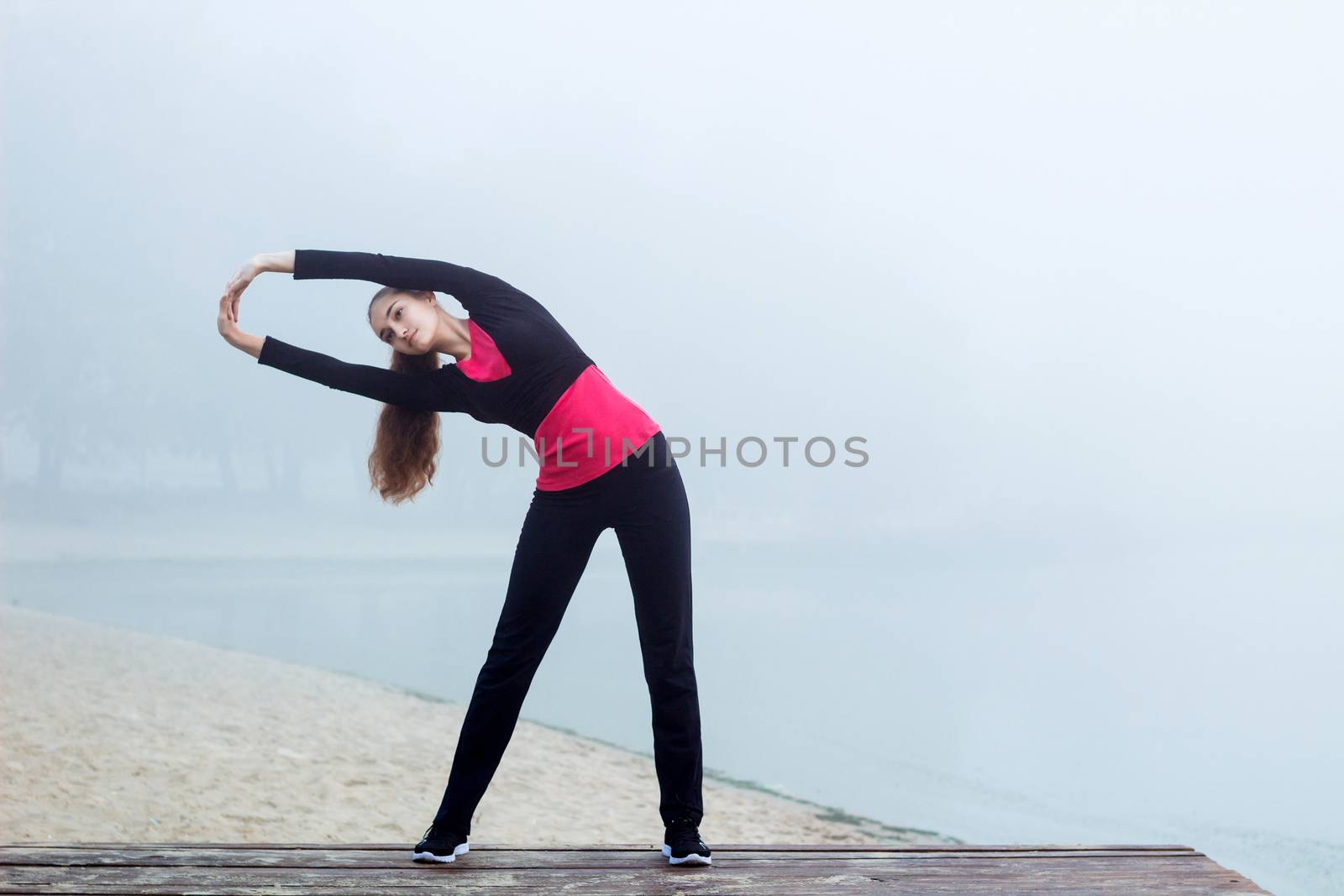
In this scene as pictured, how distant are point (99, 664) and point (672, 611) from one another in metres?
8.46

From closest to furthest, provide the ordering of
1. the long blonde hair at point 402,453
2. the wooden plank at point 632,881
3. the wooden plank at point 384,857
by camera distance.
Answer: the wooden plank at point 632,881, the wooden plank at point 384,857, the long blonde hair at point 402,453

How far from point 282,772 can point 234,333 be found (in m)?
4.40

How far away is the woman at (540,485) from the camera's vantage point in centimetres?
216

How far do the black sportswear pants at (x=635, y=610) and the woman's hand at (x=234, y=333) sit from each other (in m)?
0.72

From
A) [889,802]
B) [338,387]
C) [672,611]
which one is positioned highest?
[338,387]

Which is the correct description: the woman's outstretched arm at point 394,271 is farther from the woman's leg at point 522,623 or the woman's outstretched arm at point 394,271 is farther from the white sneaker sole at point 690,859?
the white sneaker sole at point 690,859

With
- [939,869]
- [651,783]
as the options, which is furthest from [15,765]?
[939,869]

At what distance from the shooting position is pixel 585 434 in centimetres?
216

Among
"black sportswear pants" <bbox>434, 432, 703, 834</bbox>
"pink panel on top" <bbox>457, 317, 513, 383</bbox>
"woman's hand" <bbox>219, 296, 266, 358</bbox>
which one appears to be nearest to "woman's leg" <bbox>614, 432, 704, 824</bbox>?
"black sportswear pants" <bbox>434, 432, 703, 834</bbox>

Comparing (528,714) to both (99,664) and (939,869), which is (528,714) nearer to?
(99,664)

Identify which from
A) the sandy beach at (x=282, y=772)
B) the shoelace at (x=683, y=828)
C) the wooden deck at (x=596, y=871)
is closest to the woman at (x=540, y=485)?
the shoelace at (x=683, y=828)

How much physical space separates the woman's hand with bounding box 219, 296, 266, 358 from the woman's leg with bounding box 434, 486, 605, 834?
0.72 meters

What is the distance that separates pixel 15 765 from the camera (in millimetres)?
5016

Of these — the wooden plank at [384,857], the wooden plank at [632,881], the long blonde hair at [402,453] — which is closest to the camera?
the wooden plank at [632,881]
